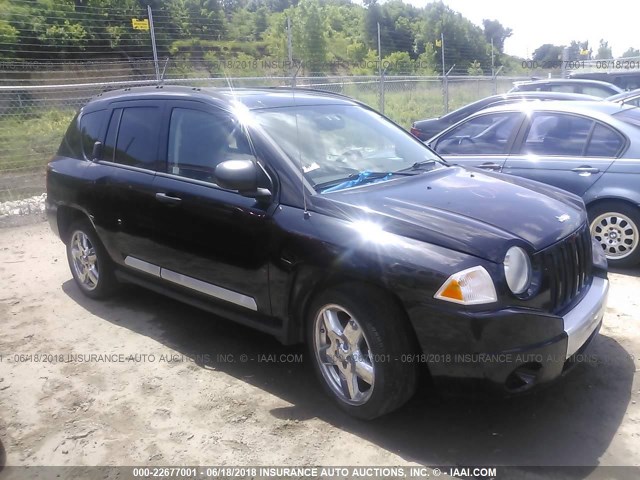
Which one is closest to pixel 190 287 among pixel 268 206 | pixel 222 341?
pixel 222 341

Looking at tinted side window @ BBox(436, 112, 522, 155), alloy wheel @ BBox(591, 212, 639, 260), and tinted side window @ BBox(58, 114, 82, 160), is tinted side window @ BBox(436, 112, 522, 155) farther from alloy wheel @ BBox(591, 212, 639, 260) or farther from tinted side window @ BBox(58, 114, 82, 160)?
tinted side window @ BBox(58, 114, 82, 160)

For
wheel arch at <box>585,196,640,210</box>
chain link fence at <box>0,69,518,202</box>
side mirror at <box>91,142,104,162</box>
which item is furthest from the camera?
chain link fence at <box>0,69,518,202</box>

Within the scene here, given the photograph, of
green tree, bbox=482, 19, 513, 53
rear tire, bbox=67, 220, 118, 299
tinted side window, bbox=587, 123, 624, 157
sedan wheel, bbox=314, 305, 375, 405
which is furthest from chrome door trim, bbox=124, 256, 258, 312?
green tree, bbox=482, 19, 513, 53

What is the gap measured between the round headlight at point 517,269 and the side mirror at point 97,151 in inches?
137

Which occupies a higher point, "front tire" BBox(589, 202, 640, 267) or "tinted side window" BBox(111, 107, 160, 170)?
"tinted side window" BBox(111, 107, 160, 170)

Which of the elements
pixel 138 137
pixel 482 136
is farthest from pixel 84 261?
pixel 482 136

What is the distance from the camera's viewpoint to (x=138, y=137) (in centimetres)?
445

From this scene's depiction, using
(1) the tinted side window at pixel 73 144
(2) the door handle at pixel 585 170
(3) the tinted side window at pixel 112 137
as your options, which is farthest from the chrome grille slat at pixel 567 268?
(1) the tinted side window at pixel 73 144

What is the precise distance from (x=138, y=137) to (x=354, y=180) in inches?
74.4

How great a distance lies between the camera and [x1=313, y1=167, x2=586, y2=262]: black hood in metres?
2.87

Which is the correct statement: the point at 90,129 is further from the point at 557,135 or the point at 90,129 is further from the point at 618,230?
the point at 618,230

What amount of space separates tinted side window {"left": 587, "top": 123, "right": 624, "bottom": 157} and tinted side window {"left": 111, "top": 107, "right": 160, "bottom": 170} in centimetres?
407

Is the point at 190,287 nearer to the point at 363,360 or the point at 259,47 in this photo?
the point at 363,360

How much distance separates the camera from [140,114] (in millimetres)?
4469
